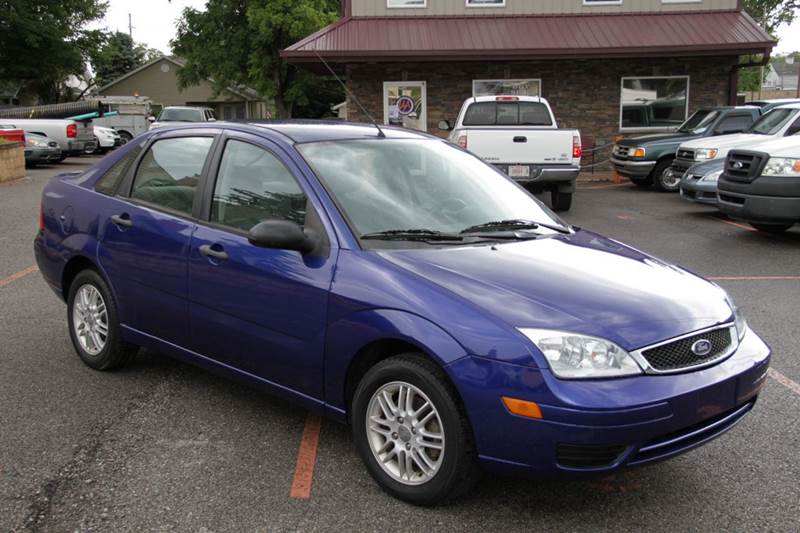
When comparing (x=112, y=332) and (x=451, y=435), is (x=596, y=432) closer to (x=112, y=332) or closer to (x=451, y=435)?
(x=451, y=435)

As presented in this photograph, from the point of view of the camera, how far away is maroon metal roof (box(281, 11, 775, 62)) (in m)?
20.0

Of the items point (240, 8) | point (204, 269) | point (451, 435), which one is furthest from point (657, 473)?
point (240, 8)

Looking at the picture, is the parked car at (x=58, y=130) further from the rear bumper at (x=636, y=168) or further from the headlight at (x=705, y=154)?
the headlight at (x=705, y=154)

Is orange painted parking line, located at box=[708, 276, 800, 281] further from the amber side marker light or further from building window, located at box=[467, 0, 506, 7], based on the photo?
building window, located at box=[467, 0, 506, 7]

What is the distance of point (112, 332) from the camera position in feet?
15.9

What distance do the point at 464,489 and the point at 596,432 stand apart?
637 millimetres

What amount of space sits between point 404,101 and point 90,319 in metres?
17.2

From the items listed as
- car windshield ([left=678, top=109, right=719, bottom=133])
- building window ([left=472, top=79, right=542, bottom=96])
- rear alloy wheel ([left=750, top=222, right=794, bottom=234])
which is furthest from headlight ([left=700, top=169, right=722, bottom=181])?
building window ([left=472, top=79, right=542, bottom=96])

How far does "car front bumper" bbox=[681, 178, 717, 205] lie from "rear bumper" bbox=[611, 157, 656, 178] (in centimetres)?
413

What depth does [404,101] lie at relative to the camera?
21438 millimetres

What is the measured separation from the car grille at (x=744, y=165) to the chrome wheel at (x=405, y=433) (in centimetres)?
813

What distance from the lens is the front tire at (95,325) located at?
488cm

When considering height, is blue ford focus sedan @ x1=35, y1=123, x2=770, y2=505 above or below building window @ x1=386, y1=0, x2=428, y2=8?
below

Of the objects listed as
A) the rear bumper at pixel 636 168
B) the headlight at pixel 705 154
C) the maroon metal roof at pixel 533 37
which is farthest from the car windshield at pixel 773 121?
the maroon metal roof at pixel 533 37
